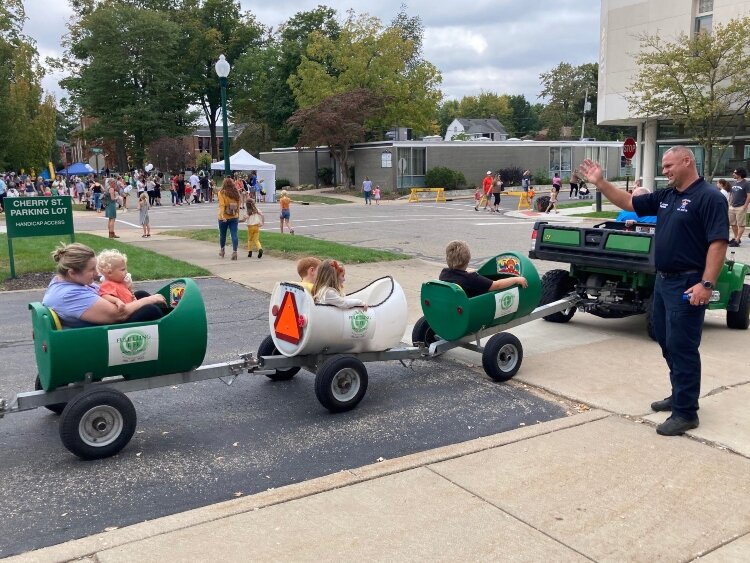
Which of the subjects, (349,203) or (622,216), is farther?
(349,203)

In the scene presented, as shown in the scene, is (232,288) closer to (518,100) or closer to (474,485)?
(474,485)

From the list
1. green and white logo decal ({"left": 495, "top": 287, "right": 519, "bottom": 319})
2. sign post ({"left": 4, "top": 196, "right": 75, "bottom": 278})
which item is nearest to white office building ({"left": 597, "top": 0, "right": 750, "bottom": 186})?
sign post ({"left": 4, "top": 196, "right": 75, "bottom": 278})

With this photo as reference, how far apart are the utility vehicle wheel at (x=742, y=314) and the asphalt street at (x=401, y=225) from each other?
625cm

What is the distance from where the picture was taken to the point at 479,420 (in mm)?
5355

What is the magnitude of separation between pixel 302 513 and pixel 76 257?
7.78 feet

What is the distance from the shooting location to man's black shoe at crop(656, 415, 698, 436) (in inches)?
193

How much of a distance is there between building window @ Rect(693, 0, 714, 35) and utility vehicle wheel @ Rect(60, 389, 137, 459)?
27303mm

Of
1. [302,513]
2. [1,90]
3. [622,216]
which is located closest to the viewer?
[302,513]

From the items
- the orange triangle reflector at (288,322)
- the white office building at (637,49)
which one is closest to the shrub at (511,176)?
the white office building at (637,49)

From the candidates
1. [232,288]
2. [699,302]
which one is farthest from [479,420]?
[232,288]

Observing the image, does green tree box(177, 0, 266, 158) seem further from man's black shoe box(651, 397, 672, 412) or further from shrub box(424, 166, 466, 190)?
man's black shoe box(651, 397, 672, 412)

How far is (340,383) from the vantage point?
5.46 metres

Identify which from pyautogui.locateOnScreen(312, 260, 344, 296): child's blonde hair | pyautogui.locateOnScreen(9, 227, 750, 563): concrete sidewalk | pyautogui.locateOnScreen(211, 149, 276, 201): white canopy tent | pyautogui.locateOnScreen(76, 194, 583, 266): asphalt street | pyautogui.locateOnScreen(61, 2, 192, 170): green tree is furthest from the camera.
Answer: pyautogui.locateOnScreen(61, 2, 192, 170): green tree

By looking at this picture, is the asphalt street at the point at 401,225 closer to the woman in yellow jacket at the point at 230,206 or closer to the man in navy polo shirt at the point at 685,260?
the woman in yellow jacket at the point at 230,206
